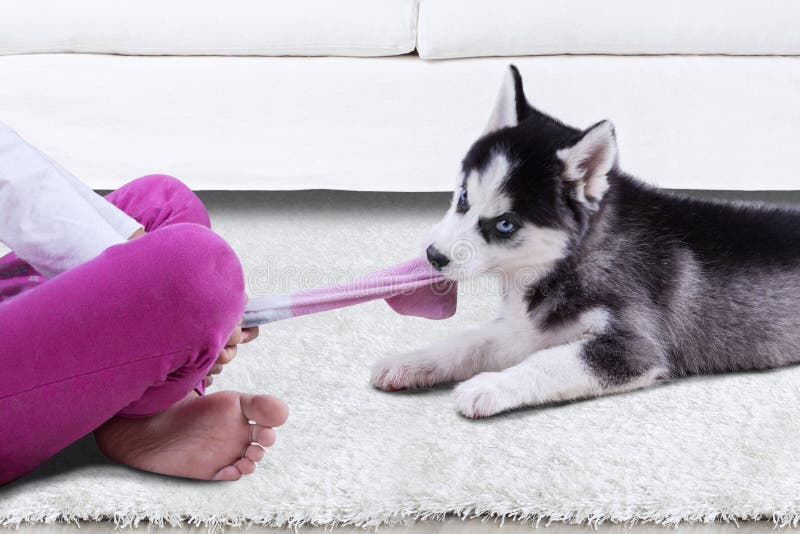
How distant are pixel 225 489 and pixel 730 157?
1484mm

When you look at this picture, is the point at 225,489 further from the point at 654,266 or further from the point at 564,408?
the point at 654,266

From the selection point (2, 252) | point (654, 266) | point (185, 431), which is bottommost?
point (2, 252)

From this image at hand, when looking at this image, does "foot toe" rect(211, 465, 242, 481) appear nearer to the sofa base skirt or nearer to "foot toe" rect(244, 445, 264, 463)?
"foot toe" rect(244, 445, 264, 463)

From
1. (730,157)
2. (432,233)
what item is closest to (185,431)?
(432,233)

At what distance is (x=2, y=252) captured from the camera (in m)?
1.82

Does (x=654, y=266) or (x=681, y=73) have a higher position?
(x=681, y=73)

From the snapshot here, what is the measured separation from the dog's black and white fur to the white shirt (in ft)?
1.53

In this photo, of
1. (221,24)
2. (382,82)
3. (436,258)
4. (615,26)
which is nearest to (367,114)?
(382,82)

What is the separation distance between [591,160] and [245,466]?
0.63 meters

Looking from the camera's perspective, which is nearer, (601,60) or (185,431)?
(185,431)

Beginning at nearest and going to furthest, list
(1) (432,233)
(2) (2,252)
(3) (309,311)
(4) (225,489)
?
(4) (225,489), (3) (309,311), (1) (432,233), (2) (2,252)

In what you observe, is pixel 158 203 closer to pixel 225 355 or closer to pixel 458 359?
pixel 225 355

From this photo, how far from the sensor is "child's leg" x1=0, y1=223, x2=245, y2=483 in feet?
3.02

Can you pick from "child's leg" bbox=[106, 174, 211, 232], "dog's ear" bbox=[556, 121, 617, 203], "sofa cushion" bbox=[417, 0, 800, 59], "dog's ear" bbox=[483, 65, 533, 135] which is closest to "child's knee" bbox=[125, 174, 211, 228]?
"child's leg" bbox=[106, 174, 211, 232]
